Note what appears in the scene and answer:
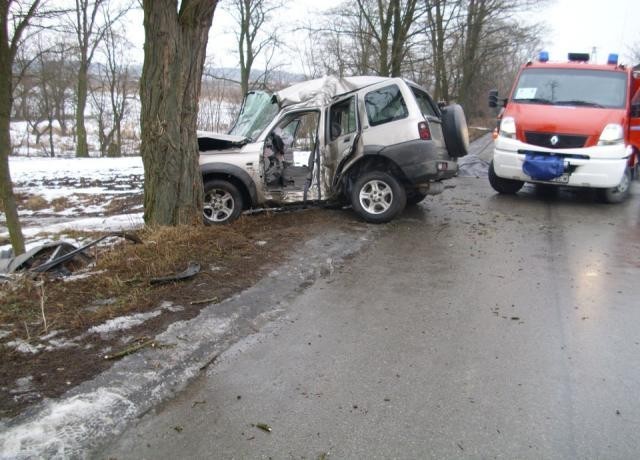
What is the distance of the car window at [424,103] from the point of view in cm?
766

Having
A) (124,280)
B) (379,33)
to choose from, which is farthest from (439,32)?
(124,280)

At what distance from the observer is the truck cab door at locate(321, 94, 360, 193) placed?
756 cm

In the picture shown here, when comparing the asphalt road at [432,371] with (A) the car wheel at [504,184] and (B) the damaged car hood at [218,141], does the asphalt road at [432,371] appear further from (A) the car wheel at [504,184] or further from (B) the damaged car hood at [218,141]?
(A) the car wheel at [504,184]

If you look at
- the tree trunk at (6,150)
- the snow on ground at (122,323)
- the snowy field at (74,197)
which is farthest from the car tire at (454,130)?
the tree trunk at (6,150)

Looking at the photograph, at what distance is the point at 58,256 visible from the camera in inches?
225

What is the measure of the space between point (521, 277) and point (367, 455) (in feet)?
11.3

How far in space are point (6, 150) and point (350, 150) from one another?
6362mm

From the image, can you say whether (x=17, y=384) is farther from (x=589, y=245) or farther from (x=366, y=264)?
(x=589, y=245)

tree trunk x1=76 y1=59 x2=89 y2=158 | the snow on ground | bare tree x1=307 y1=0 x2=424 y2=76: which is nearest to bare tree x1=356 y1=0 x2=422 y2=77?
bare tree x1=307 y1=0 x2=424 y2=76

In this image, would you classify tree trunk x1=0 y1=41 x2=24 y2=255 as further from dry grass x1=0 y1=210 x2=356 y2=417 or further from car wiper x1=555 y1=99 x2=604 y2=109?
car wiper x1=555 y1=99 x2=604 y2=109

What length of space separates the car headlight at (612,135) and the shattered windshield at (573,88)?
0.70m

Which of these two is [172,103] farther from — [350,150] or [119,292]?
[119,292]

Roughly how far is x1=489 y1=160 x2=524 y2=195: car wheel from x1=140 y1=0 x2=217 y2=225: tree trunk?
6.12 m

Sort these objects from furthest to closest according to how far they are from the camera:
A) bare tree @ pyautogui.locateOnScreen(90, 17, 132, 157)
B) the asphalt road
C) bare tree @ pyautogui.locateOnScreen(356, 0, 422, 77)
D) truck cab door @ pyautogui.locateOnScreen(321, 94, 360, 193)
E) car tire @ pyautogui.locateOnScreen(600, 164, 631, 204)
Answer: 1. bare tree @ pyautogui.locateOnScreen(90, 17, 132, 157)
2. bare tree @ pyautogui.locateOnScreen(356, 0, 422, 77)
3. car tire @ pyautogui.locateOnScreen(600, 164, 631, 204)
4. truck cab door @ pyautogui.locateOnScreen(321, 94, 360, 193)
5. the asphalt road
